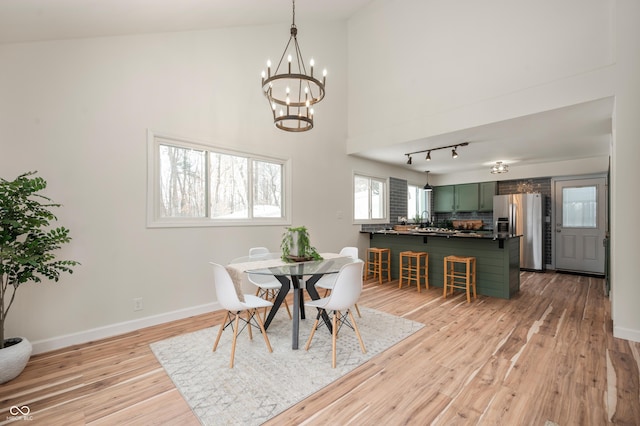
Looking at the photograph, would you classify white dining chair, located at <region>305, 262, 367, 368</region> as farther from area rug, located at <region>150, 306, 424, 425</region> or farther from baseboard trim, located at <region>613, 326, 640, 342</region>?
baseboard trim, located at <region>613, 326, 640, 342</region>

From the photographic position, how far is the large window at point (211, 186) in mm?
3461

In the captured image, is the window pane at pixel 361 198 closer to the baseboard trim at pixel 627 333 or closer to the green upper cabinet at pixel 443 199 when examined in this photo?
the green upper cabinet at pixel 443 199

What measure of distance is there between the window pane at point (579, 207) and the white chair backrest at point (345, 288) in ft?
20.0

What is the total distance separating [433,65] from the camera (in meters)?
4.37

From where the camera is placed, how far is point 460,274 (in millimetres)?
4719

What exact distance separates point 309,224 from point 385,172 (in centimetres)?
258

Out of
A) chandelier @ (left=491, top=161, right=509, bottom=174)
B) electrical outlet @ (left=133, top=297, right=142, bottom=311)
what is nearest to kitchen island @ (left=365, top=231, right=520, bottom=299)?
chandelier @ (left=491, top=161, right=509, bottom=174)

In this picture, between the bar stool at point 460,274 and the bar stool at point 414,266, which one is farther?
the bar stool at point 414,266

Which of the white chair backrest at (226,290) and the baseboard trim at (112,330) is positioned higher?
the white chair backrest at (226,290)

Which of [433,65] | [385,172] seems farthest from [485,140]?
[385,172]

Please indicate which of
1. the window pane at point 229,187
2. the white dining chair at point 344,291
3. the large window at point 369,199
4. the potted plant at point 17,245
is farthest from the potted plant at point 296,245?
the large window at point 369,199

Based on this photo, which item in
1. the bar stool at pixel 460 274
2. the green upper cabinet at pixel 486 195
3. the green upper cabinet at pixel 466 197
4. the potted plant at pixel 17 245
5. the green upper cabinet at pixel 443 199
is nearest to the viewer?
the potted plant at pixel 17 245

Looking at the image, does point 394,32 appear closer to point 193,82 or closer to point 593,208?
point 193,82

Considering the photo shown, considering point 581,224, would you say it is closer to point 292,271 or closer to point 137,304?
point 292,271
